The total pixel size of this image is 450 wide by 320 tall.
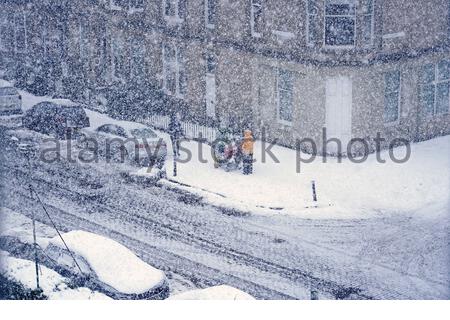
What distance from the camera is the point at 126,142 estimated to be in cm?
2238

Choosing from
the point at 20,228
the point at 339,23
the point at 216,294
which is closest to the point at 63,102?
the point at 20,228

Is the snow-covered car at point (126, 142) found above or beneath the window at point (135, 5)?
beneath

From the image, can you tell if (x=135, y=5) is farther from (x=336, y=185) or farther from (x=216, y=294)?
(x=216, y=294)

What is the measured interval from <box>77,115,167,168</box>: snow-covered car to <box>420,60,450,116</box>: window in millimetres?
6820

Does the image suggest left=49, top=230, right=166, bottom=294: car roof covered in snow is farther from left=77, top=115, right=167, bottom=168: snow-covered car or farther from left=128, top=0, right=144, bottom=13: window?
left=128, top=0, right=144, bottom=13: window

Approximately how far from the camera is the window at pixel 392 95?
76.0 ft

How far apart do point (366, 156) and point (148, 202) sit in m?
5.22

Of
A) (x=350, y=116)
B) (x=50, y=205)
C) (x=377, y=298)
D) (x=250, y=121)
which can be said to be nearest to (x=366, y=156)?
(x=350, y=116)

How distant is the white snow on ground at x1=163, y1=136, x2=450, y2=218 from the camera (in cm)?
1950

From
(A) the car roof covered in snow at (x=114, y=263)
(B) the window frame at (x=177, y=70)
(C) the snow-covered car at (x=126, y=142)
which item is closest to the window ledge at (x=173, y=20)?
(B) the window frame at (x=177, y=70)

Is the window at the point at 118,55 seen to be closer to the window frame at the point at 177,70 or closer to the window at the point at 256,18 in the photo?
the window frame at the point at 177,70

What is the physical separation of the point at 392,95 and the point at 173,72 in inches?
240

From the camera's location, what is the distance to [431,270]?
Result: 685 inches

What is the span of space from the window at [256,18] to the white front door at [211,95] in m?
2.15
